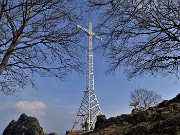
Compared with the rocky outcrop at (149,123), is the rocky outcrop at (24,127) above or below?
above

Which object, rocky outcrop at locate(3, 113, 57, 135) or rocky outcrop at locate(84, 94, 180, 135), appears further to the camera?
rocky outcrop at locate(3, 113, 57, 135)

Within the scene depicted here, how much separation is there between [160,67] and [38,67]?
394 centimetres

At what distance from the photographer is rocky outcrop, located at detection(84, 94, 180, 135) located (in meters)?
8.18

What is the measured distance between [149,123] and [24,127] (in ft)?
23.7

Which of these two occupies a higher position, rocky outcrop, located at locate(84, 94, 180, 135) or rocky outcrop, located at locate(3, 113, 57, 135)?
rocky outcrop, located at locate(3, 113, 57, 135)

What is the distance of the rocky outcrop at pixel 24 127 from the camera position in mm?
14469

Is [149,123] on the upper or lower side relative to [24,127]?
lower

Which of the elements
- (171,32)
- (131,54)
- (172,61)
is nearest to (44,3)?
(131,54)

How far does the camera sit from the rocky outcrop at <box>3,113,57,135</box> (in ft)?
47.5

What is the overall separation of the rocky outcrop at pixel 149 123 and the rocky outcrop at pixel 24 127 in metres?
3.99

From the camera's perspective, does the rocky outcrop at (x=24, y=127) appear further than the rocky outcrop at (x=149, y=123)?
Yes

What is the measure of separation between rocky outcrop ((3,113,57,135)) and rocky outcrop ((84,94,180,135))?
3988 mm

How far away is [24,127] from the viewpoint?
579 inches

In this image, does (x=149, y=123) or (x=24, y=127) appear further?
(x=24, y=127)
